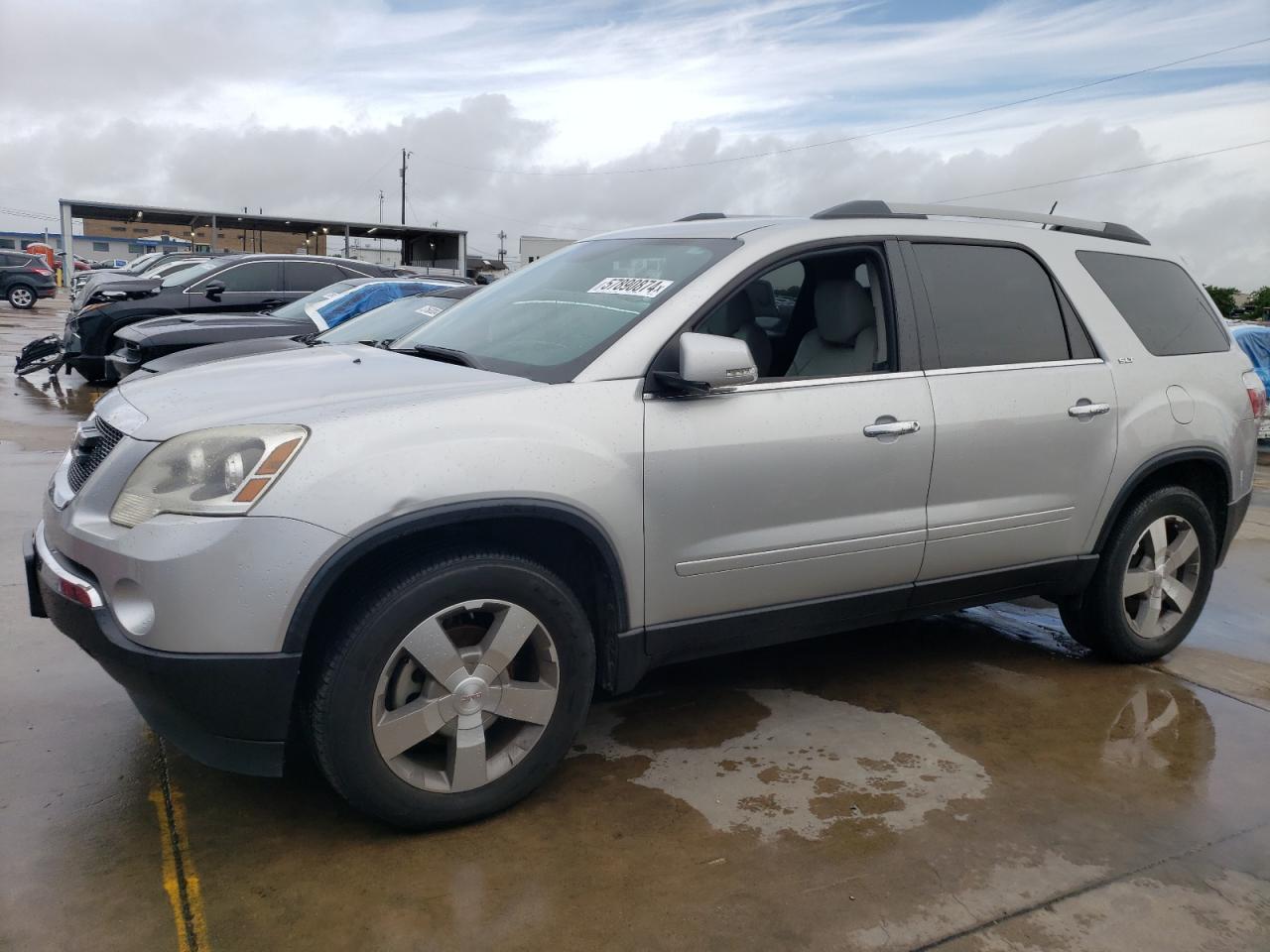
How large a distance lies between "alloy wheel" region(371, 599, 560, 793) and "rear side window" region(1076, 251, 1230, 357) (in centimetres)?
279

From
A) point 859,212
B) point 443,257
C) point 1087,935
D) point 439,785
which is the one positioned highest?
point 443,257

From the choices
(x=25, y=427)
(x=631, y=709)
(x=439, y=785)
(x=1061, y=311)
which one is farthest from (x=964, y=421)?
(x=25, y=427)

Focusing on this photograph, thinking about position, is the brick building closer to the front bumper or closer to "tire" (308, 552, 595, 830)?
the front bumper

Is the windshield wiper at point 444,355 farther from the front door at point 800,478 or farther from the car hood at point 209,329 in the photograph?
the car hood at point 209,329

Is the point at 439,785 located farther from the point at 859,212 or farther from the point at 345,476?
the point at 859,212

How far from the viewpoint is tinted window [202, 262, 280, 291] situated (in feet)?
42.0

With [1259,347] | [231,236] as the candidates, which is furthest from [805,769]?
[231,236]

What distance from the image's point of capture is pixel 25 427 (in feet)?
30.7

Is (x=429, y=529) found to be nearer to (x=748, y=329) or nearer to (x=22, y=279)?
(x=748, y=329)

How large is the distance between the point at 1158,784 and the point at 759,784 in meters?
1.30

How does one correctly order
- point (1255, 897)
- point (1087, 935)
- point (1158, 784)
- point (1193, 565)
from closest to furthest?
point (1087, 935), point (1255, 897), point (1158, 784), point (1193, 565)

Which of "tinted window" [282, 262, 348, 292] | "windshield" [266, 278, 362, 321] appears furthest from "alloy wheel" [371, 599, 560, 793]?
"tinted window" [282, 262, 348, 292]

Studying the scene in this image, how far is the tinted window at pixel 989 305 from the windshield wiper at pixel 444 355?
64.0 inches

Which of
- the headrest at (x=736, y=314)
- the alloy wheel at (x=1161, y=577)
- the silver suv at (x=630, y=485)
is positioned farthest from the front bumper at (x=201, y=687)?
the alloy wheel at (x=1161, y=577)
